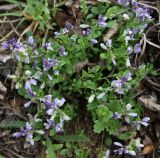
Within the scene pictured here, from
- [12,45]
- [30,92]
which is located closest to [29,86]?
[30,92]

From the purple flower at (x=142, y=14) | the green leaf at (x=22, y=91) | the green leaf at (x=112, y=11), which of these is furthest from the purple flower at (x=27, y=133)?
the purple flower at (x=142, y=14)

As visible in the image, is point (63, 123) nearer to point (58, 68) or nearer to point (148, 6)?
point (58, 68)

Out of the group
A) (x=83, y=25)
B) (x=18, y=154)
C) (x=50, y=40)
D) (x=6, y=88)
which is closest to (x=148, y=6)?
(x=83, y=25)

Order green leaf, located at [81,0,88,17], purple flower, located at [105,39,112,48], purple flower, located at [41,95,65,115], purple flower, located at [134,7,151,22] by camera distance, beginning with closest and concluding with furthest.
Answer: purple flower, located at [41,95,65,115] → purple flower, located at [105,39,112,48] → purple flower, located at [134,7,151,22] → green leaf, located at [81,0,88,17]

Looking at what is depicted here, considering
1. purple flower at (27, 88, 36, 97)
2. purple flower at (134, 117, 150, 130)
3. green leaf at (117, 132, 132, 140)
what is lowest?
green leaf at (117, 132, 132, 140)

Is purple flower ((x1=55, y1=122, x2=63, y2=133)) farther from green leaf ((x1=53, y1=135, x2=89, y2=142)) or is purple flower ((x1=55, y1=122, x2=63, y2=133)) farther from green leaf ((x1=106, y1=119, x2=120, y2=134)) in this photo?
green leaf ((x1=106, y1=119, x2=120, y2=134))

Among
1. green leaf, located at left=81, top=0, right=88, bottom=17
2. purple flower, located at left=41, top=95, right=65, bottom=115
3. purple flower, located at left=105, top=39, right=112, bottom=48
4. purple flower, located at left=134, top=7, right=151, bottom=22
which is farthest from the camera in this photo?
green leaf, located at left=81, top=0, right=88, bottom=17

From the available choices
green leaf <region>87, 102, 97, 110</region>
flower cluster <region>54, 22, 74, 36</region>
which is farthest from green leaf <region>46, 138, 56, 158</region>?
flower cluster <region>54, 22, 74, 36</region>

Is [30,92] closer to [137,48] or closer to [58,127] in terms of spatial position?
[58,127]

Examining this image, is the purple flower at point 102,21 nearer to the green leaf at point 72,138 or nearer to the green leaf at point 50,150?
the green leaf at point 72,138
